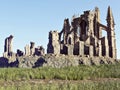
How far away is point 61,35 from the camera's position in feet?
234

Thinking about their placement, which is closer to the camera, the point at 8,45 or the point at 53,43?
the point at 53,43

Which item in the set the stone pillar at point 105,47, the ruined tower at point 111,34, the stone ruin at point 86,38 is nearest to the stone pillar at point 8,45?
the stone ruin at point 86,38

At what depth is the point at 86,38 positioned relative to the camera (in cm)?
6594

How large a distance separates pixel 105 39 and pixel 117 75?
4677 centimetres

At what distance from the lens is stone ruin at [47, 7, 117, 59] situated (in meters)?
64.1

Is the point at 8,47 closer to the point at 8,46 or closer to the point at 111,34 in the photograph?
the point at 8,46

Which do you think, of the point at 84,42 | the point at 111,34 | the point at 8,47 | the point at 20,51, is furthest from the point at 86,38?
the point at 8,47

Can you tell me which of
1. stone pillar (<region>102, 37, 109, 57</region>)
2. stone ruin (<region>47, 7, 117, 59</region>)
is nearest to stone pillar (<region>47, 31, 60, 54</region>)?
stone ruin (<region>47, 7, 117, 59</region>)

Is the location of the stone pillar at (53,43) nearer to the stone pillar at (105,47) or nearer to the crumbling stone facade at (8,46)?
the stone pillar at (105,47)

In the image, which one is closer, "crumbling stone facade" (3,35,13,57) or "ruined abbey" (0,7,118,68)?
"ruined abbey" (0,7,118,68)

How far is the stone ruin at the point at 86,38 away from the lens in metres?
64.1

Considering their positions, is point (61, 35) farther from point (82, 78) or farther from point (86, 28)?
point (82, 78)

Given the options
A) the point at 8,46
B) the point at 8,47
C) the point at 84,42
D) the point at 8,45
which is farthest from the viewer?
the point at 8,45

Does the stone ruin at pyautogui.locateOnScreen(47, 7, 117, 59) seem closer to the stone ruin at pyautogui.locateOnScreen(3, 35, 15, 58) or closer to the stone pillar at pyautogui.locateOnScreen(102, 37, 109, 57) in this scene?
the stone pillar at pyautogui.locateOnScreen(102, 37, 109, 57)
